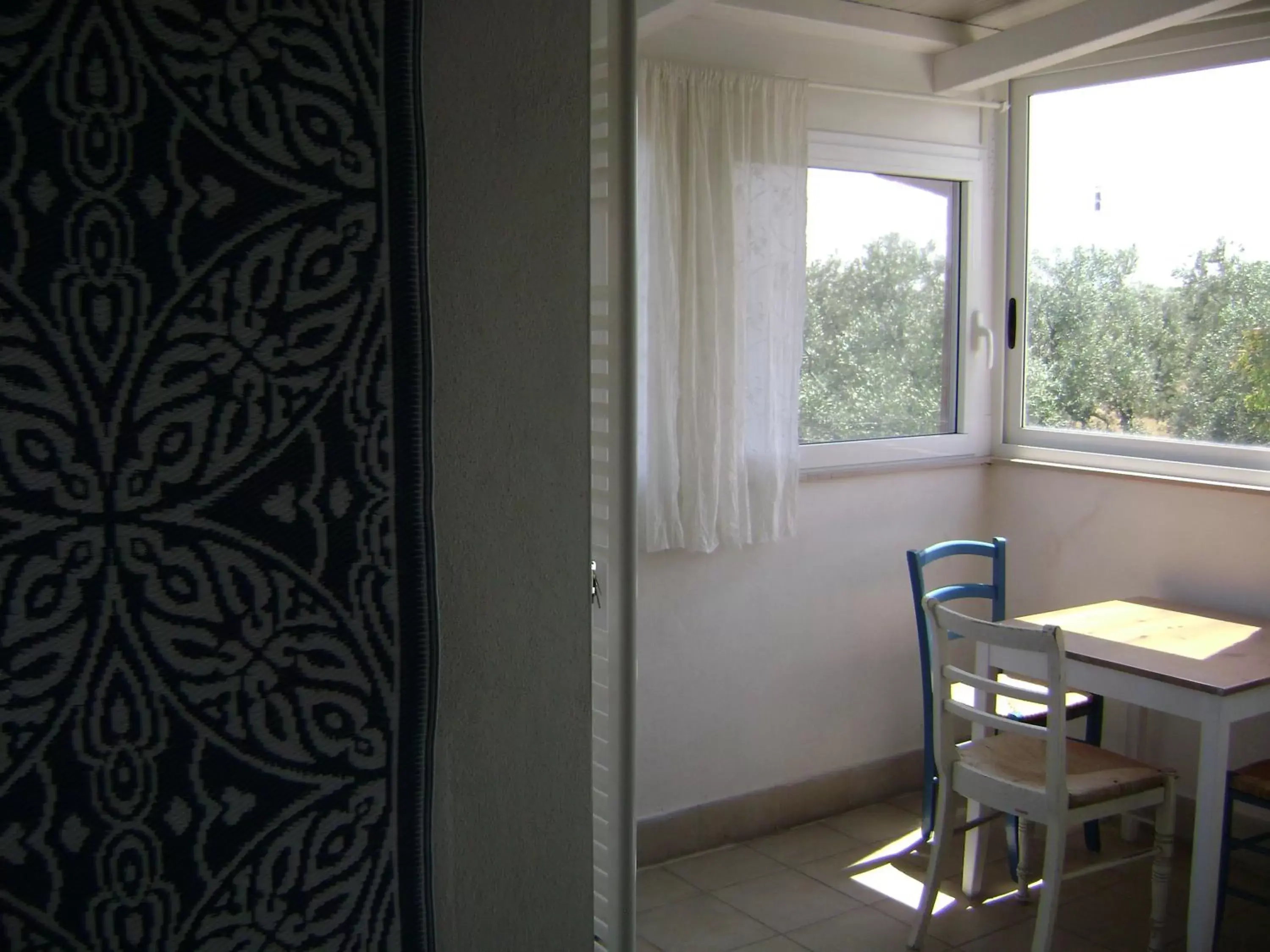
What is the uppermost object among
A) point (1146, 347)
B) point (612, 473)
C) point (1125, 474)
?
point (1146, 347)

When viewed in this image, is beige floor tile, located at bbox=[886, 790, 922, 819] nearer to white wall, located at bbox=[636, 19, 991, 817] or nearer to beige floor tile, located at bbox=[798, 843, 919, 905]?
white wall, located at bbox=[636, 19, 991, 817]

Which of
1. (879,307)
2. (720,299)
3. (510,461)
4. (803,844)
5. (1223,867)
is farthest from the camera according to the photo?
(879,307)

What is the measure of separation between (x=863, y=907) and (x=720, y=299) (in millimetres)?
1683

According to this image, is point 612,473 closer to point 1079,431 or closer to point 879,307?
point 879,307

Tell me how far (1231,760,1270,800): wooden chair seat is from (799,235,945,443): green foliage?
1.47 metres

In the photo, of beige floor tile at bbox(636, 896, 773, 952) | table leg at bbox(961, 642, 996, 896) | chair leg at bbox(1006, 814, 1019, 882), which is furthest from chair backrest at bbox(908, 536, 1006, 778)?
beige floor tile at bbox(636, 896, 773, 952)

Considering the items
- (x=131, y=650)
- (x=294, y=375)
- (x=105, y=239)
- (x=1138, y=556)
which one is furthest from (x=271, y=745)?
(x=1138, y=556)

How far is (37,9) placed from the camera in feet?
2.63

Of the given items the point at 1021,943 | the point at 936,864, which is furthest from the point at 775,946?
the point at 1021,943

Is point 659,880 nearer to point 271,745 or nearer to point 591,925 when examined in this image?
point 591,925

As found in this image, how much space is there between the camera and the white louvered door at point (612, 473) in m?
1.14

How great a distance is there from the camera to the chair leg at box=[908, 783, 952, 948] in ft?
8.56

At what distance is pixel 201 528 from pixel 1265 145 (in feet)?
10.4

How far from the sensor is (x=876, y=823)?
3.43 m
